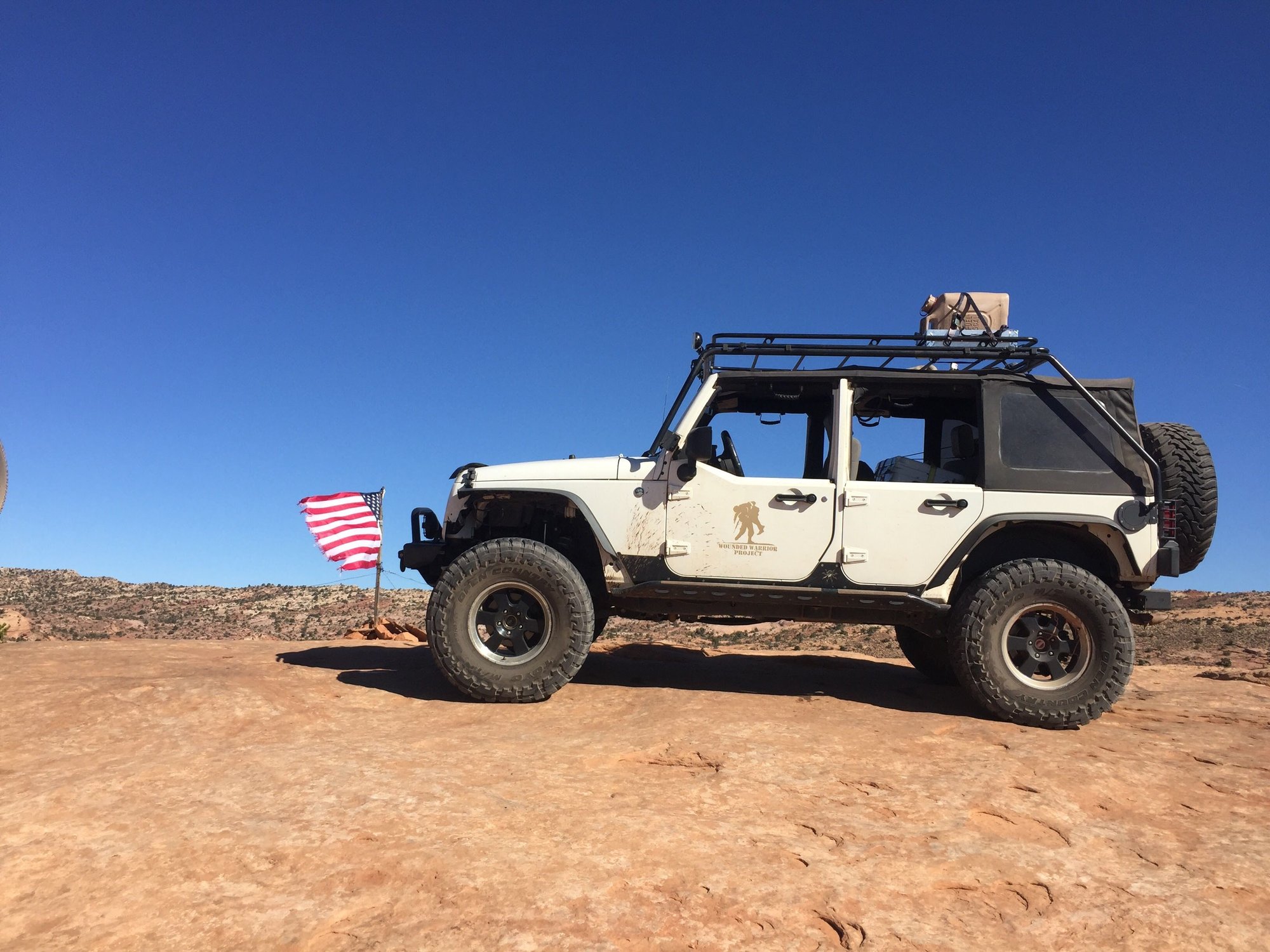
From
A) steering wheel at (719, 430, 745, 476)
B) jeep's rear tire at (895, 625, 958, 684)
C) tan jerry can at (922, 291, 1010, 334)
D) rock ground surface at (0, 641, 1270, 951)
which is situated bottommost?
rock ground surface at (0, 641, 1270, 951)

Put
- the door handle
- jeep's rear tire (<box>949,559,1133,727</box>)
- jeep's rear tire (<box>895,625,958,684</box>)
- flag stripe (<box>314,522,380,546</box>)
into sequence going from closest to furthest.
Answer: jeep's rear tire (<box>949,559,1133,727</box>) < the door handle < jeep's rear tire (<box>895,625,958,684</box>) < flag stripe (<box>314,522,380,546</box>)

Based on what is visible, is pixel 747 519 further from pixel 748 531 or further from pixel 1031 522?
pixel 1031 522

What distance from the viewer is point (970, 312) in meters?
5.57

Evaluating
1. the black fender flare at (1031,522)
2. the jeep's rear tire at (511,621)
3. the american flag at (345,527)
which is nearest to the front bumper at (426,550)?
the jeep's rear tire at (511,621)

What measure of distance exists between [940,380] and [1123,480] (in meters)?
1.27

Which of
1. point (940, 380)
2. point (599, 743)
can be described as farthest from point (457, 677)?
point (940, 380)

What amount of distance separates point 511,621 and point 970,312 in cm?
375

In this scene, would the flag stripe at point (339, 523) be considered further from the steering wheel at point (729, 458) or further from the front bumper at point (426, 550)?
the steering wheel at point (729, 458)

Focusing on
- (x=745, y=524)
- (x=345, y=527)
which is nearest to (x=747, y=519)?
(x=745, y=524)

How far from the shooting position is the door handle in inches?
204

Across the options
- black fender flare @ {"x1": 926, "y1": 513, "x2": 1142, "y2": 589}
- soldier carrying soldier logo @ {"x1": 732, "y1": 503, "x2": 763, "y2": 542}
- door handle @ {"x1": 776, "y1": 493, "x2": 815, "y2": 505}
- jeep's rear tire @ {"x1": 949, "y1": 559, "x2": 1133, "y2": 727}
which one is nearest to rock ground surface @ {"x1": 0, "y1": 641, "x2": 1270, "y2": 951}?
jeep's rear tire @ {"x1": 949, "y1": 559, "x2": 1133, "y2": 727}

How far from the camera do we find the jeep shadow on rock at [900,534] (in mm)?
4965

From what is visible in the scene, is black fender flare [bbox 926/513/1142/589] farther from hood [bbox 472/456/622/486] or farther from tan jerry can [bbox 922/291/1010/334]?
hood [bbox 472/456/622/486]

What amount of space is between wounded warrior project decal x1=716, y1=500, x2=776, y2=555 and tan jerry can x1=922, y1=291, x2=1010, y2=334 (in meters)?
1.75
